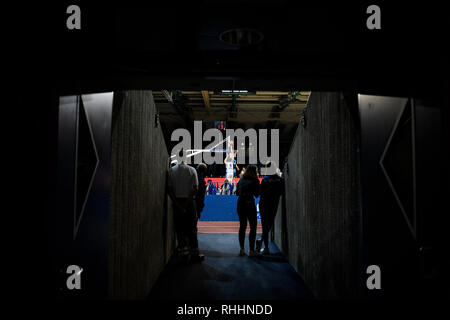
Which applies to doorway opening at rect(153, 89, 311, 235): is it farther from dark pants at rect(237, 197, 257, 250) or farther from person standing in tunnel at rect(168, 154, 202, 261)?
dark pants at rect(237, 197, 257, 250)

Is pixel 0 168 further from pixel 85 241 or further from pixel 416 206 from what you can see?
pixel 416 206

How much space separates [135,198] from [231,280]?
1.86 m

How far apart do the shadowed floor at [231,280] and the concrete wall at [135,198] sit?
0.27 metres

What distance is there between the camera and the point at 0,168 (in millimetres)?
1306

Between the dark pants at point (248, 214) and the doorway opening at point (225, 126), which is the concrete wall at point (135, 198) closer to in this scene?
the dark pants at point (248, 214)

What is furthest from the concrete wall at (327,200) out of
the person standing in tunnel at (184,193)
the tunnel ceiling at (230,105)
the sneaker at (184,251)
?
the tunnel ceiling at (230,105)

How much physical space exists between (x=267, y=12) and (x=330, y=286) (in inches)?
92.6

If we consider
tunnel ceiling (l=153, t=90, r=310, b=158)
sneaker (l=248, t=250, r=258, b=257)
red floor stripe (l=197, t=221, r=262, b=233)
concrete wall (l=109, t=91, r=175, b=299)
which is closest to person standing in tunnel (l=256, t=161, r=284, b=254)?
sneaker (l=248, t=250, r=258, b=257)

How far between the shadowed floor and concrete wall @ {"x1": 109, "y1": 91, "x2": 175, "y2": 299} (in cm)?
27

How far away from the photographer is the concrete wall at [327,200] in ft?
7.46

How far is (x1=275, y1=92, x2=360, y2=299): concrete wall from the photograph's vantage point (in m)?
2.27

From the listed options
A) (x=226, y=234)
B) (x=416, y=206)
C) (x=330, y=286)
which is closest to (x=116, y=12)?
(x=416, y=206)

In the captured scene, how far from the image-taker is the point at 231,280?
12.4 ft

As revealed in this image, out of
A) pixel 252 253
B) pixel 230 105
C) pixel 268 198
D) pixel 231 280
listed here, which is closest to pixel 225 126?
pixel 230 105
